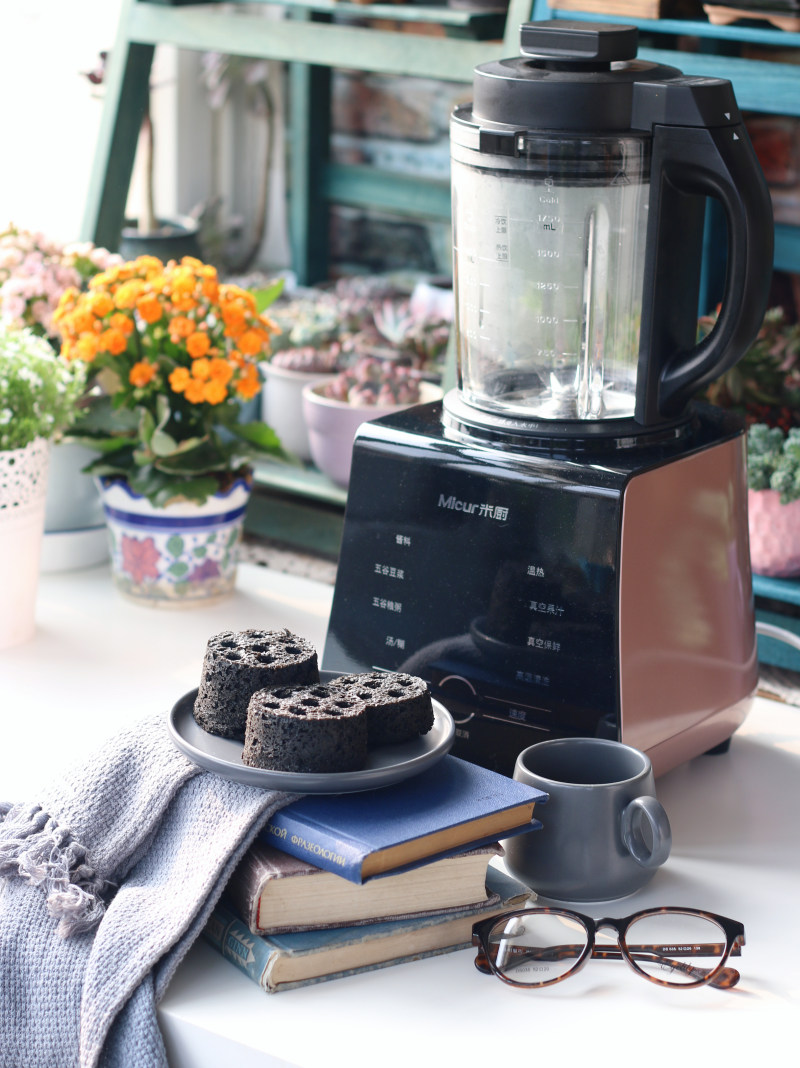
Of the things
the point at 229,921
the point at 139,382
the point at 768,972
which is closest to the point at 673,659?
the point at 768,972

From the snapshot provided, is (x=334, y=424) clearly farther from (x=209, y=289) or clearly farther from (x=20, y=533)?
(x=20, y=533)

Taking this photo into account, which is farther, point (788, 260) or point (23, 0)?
point (23, 0)

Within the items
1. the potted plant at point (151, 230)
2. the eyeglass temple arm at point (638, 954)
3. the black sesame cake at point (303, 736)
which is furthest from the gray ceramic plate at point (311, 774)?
the potted plant at point (151, 230)

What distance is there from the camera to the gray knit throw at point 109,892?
0.71 meters

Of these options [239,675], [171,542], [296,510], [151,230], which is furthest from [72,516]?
[151,230]

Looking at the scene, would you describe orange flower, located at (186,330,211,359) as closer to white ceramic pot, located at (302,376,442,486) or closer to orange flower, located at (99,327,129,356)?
orange flower, located at (99,327,129,356)

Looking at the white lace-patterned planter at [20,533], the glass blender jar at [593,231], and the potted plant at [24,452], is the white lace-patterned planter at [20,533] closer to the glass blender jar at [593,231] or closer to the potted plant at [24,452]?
the potted plant at [24,452]

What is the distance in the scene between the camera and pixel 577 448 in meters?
0.91

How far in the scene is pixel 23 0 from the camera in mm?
2246

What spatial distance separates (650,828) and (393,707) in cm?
17

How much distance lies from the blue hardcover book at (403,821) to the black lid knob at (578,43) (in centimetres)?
46

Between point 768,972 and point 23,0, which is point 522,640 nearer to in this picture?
point 768,972

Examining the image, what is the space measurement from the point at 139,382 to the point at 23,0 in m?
1.31

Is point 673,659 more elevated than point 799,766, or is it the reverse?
point 673,659
